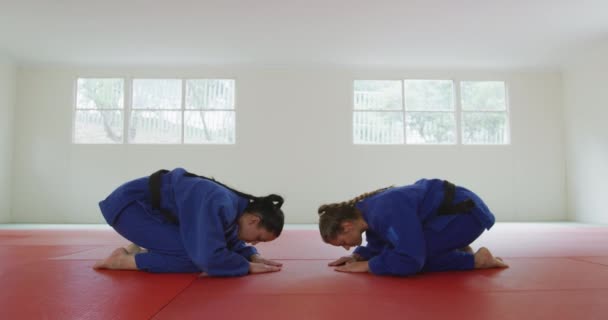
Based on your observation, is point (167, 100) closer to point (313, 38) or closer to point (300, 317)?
point (313, 38)

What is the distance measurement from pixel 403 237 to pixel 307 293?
0.66m

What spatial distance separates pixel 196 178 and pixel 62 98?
8902 mm

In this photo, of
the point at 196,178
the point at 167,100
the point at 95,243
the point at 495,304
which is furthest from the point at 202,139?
the point at 495,304

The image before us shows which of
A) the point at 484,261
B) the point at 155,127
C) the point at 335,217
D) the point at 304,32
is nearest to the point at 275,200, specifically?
the point at 335,217

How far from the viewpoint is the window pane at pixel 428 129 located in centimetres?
1016

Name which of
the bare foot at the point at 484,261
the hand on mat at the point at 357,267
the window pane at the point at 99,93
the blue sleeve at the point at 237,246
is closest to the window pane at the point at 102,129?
the window pane at the point at 99,93

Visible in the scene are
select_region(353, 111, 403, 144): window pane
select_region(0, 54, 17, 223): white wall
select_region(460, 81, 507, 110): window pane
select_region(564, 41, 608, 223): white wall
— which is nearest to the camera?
select_region(564, 41, 608, 223): white wall

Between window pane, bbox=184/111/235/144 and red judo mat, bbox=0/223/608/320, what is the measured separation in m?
6.65

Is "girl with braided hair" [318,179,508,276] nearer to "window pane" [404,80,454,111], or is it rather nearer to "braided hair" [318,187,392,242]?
"braided hair" [318,187,392,242]

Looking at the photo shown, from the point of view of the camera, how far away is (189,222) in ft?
8.58

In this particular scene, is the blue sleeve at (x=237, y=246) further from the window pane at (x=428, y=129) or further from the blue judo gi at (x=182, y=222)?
the window pane at (x=428, y=129)

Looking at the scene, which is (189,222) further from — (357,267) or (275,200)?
(357,267)

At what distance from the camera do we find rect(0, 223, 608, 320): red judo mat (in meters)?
1.93

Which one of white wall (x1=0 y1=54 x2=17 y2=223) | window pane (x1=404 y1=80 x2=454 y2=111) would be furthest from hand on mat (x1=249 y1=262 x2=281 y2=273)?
white wall (x1=0 y1=54 x2=17 y2=223)
